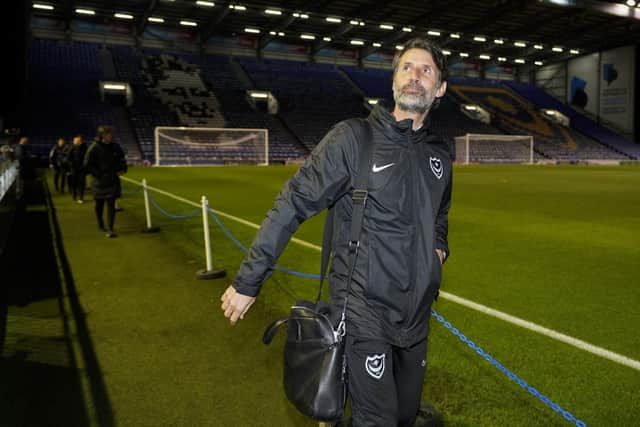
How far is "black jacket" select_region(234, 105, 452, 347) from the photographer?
7.14ft

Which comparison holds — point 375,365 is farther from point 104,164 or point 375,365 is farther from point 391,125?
point 104,164

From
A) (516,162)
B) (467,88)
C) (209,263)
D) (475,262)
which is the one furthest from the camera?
(467,88)

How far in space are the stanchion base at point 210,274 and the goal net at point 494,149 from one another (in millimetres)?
38361

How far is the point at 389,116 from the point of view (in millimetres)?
2229

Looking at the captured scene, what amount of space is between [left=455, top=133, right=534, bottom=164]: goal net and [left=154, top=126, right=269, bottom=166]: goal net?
17874 mm

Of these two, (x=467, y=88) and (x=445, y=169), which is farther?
(x=467, y=88)

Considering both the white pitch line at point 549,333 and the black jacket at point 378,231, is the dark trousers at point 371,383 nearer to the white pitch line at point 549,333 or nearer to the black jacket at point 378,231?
the black jacket at point 378,231

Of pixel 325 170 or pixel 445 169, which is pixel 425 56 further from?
pixel 325 170

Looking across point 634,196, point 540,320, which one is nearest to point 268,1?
point 634,196

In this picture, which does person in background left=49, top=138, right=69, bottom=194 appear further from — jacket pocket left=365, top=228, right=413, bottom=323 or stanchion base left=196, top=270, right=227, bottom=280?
jacket pocket left=365, top=228, right=413, bottom=323

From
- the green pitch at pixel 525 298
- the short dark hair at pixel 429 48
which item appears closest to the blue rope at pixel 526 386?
the green pitch at pixel 525 298

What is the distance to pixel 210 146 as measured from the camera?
1516 inches

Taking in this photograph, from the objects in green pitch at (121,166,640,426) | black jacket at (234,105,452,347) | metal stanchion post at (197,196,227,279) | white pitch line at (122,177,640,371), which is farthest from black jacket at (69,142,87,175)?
black jacket at (234,105,452,347)

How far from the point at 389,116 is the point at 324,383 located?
47.7 inches
